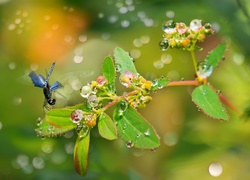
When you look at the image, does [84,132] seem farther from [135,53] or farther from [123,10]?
[123,10]

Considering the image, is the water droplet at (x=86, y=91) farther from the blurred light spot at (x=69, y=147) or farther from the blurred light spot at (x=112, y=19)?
the blurred light spot at (x=112, y=19)

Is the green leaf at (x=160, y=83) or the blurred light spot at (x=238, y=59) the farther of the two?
the blurred light spot at (x=238, y=59)

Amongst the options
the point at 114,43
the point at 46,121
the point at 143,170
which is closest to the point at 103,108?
the point at 46,121

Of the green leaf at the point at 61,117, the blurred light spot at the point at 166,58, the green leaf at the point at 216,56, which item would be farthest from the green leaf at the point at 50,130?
the blurred light spot at the point at 166,58

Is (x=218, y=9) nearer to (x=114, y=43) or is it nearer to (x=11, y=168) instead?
(x=114, y=43)

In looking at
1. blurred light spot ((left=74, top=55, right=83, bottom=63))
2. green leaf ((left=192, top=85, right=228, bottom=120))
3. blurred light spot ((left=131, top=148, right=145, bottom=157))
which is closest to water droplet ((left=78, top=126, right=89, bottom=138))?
green leaf ((left=192, top=85, right=228, bottom=120))

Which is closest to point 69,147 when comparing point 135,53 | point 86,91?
point 135,53

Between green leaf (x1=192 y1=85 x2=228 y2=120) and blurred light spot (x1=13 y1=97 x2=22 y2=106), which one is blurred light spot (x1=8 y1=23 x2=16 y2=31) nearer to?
blurred light spot (x1=13 y1=97 x2=22 y2=106)

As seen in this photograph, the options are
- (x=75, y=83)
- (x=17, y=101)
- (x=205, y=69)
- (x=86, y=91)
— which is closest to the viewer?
(x=86, y=91)
